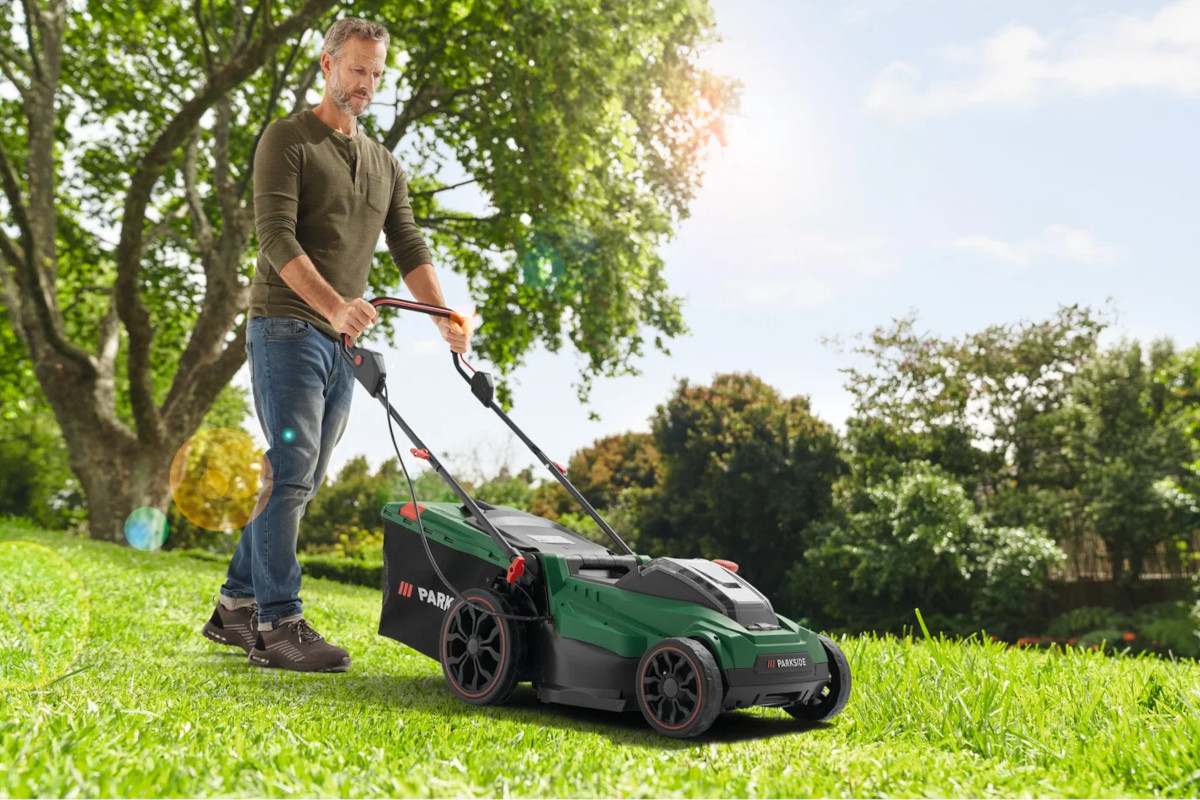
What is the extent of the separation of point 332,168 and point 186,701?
6.02 ft

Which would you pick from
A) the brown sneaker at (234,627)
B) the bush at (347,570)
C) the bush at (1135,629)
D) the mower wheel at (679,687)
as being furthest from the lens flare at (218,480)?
Result: the mower wheel at (679,687)

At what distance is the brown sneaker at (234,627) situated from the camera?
12.0 feet

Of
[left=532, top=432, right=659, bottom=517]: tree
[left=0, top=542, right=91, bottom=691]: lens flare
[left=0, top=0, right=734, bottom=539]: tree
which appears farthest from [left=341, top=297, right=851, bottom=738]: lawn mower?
[left=532, top=432, right=659, bottom=517]: tree

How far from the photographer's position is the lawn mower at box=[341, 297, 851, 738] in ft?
8.19

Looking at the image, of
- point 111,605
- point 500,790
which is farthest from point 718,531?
point 500,790

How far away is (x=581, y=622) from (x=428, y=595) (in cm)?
75

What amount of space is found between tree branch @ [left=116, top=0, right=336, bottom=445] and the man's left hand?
25.6 ft

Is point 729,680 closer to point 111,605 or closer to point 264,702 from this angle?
point 264,702

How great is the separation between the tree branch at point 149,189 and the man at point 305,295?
7314 mm

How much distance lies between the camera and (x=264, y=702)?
2.72 m

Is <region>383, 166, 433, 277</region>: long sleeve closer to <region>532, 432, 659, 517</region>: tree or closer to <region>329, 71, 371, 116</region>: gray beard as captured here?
<region>329, 71, 371, 116</region>: gray beard

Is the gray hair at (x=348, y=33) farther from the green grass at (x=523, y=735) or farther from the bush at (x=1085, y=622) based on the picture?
the bush at (x=1085, y=622)

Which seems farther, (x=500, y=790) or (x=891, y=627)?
(x=891, y=627)

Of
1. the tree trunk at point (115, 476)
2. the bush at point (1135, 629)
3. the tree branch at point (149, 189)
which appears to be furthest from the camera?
the bush at point (1135, 629)
